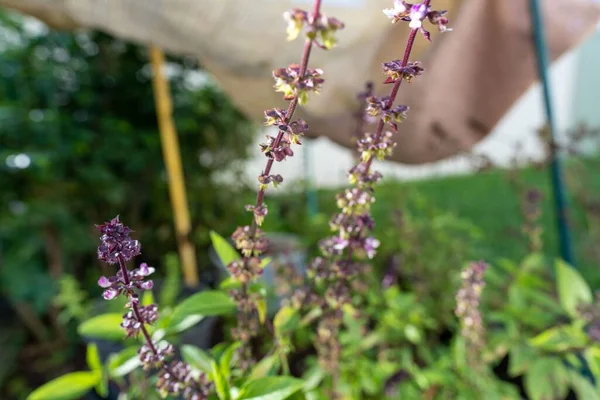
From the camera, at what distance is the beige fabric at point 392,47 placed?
1147 millimetres

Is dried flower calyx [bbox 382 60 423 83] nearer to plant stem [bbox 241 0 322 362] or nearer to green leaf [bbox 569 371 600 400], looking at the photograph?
plant stem [bbox 241 0 322 362]

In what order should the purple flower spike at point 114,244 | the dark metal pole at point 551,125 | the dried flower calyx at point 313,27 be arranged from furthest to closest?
1. the dark metal pole at point 551,125
2. the purple flower spike at point 114,244
3. the dried flower calyx at point 313,27

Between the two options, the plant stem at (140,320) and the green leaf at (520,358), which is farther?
the green leaf at (520,358)

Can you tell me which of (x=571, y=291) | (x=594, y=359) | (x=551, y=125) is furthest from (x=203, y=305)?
(x=551, y=125)

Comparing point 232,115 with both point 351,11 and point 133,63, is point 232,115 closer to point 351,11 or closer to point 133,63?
point 133,63

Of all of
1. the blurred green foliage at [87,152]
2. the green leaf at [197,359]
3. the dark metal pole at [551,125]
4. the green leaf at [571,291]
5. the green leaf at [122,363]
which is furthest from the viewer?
the blurred green foliage at [87,152]

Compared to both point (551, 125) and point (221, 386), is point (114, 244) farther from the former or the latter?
point (551, 125)

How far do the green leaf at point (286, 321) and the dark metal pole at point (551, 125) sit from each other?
0.86 metres

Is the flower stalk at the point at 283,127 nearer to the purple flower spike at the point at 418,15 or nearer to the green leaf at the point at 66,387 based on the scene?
the purple flower spike at the point at 418,15

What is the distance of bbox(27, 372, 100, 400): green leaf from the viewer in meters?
0.83

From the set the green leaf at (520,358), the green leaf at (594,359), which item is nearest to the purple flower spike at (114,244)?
the green leaf at (594,359)

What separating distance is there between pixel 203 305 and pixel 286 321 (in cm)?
14

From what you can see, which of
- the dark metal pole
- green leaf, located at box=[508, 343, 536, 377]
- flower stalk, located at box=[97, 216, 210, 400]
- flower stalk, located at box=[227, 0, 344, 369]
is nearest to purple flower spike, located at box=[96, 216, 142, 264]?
flower stalk, located at box=[97, 216, 210, 400]

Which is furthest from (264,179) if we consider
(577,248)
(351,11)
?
(577,248)
